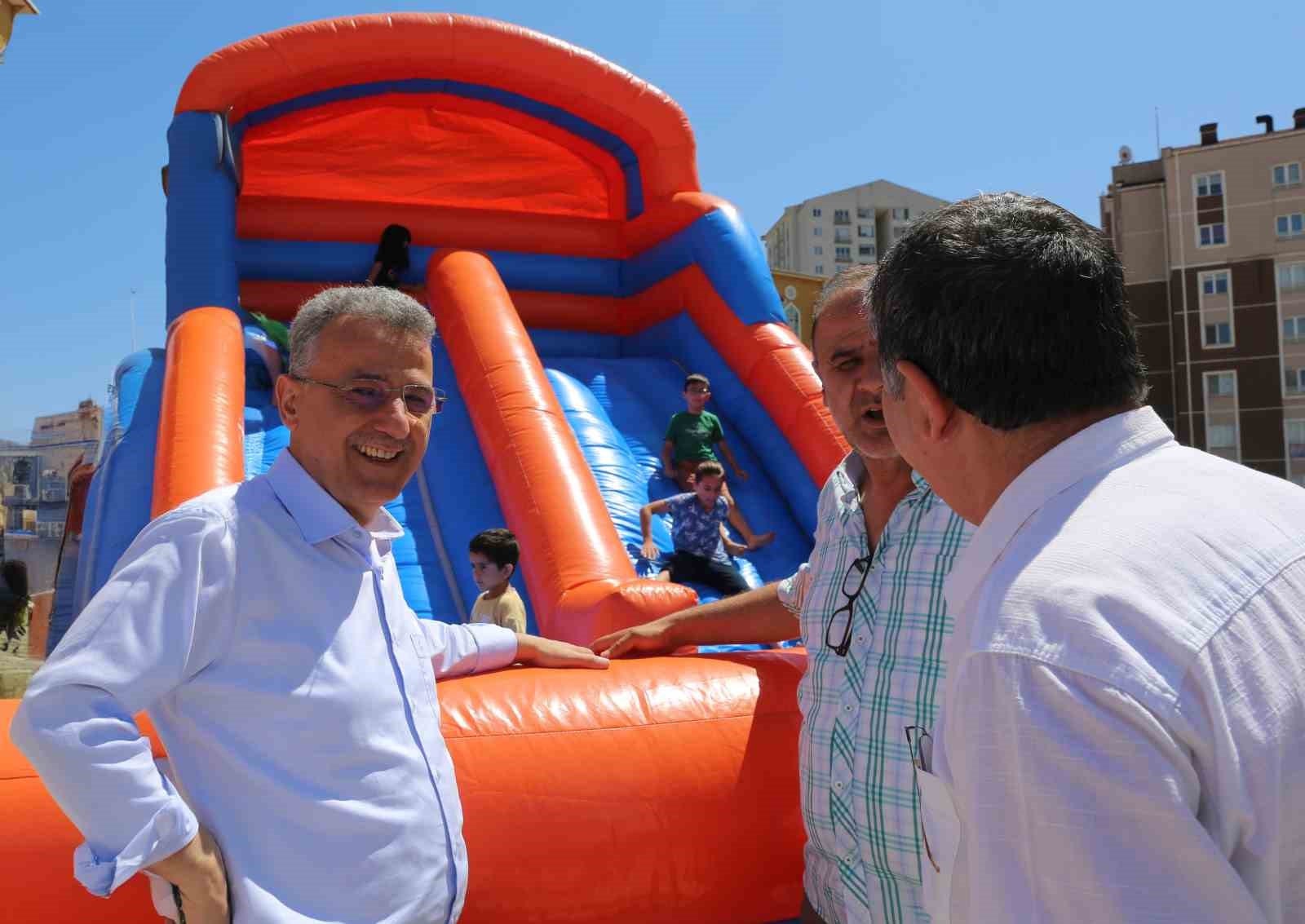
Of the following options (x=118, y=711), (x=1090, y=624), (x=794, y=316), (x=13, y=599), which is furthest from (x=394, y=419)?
(x=794, y=316)

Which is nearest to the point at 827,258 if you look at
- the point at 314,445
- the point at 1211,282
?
the point at 1211,282

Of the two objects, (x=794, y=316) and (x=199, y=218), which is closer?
(x=199, y=218)

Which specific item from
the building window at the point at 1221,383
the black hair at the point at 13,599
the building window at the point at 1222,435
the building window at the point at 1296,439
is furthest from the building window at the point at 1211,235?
the black hair at the point at 13,599

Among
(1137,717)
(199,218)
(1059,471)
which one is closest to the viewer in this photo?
(1137,717)

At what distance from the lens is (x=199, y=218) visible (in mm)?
5188

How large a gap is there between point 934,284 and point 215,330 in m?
4.38

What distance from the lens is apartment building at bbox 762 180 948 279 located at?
4078 centimetres

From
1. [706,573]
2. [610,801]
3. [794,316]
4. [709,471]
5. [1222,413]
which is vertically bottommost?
[706,573]

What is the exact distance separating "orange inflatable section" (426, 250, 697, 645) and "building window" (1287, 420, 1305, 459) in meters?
23.6

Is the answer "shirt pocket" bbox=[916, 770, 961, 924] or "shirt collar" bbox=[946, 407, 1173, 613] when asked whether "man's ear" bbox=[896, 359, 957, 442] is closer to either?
"shirt collar" bbox=[946, 407, 1173, 613]

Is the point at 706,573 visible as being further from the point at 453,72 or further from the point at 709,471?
the point at 453,72

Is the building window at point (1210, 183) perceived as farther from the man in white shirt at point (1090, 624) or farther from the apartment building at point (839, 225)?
the man in white shirt at point (1090, 624)

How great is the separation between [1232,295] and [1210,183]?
2876 millimetres

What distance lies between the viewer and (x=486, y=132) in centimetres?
687
